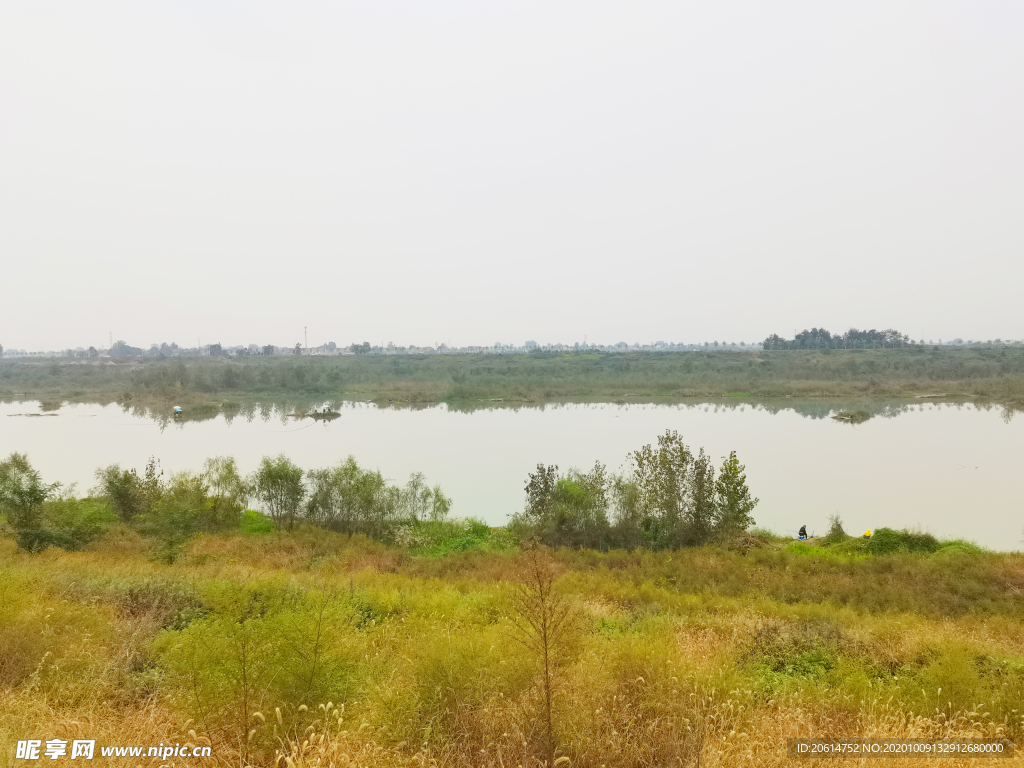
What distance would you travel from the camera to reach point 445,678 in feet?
15.7

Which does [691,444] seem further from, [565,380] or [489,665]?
[565,380]

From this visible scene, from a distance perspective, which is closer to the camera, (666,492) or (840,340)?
(666,492)

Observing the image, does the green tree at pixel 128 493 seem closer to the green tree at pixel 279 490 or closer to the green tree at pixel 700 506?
the green tree at pixel 279 490

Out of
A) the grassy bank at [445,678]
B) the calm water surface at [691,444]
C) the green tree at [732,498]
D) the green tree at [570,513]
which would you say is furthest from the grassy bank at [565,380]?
the grassy bank at [445,678]

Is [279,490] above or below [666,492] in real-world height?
below

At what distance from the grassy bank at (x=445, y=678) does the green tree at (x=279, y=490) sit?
34.3 feet

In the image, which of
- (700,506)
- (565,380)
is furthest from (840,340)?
(700,506)

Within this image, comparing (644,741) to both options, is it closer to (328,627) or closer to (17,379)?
(328,627)

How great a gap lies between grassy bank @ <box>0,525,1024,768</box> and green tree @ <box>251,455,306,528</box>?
10.5m

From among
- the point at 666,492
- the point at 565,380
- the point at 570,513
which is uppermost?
the point at 565,380

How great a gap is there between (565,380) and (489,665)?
66.7 metres

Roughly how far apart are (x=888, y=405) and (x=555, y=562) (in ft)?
158

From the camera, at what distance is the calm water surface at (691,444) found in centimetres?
2237

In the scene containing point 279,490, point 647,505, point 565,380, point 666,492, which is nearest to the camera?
point 666,492
